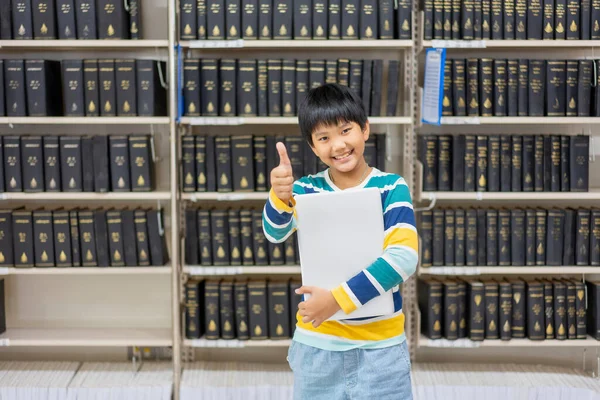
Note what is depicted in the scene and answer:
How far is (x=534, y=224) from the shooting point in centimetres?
261

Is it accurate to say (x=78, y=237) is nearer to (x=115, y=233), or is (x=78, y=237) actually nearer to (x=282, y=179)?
(x=115, y=233)

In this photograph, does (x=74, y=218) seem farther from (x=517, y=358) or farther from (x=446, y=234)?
(x=517, y=358)

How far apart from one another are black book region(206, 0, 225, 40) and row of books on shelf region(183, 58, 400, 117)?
10 centimetres

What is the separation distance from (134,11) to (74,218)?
0.85 meters

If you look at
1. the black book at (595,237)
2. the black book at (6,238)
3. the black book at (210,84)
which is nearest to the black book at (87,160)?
the black book at (6,238)

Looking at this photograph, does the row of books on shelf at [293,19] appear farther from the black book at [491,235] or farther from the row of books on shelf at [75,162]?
the black book at [491,235]

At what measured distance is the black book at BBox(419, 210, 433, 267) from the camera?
2.60 meters

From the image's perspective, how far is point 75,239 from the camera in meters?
2.61

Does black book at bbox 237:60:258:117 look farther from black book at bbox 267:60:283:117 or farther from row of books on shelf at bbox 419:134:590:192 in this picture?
row of books on shelf at bbox 419:134:590:192

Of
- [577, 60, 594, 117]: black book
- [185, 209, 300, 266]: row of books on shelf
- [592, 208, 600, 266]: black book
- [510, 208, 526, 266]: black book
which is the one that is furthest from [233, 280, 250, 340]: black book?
[577, 60, 594, 117]: black book

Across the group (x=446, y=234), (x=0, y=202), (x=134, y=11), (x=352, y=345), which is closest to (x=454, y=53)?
(x=446, y=234)

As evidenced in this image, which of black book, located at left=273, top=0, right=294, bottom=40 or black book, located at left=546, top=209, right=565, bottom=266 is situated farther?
black book, located at left=546, top=209, right=565, bottom=266

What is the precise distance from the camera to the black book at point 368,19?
8.20ft

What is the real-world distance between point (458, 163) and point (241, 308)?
105cm
